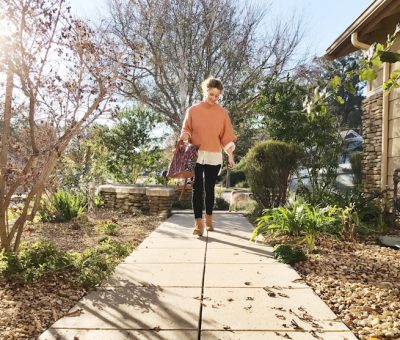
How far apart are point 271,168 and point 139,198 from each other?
2.77 meters

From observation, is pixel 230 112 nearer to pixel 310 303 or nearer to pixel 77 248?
pixel 77 248

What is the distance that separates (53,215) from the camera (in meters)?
6.35

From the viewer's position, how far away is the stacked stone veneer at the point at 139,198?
7.37 m

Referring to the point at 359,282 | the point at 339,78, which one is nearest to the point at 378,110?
the point at 359,282

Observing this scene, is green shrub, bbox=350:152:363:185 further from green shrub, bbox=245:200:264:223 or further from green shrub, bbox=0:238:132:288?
green shrub, bbox=0:238:132:288

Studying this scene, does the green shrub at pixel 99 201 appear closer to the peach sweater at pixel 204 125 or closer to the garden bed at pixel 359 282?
the peach sweater at pixel 204 125

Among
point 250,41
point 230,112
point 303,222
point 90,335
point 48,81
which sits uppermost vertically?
point 250,41

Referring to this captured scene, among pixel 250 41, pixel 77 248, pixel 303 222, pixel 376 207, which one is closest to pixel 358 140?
pixel 250 41

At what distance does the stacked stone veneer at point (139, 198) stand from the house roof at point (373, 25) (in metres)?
4.20

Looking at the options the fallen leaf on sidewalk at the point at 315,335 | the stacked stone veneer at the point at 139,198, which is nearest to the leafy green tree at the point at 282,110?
the stacked stone veneer at the point at 139,198

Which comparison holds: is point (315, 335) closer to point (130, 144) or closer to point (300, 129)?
point (300, 129)

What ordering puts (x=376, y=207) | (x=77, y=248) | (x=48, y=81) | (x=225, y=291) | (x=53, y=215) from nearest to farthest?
(x=225, y=291) < (x=48, y=81) < (x=77, y=248) < (x=376, y=207) < (x=53, y=215)

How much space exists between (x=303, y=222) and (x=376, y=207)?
194 cm

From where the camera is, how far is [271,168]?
248 inches
